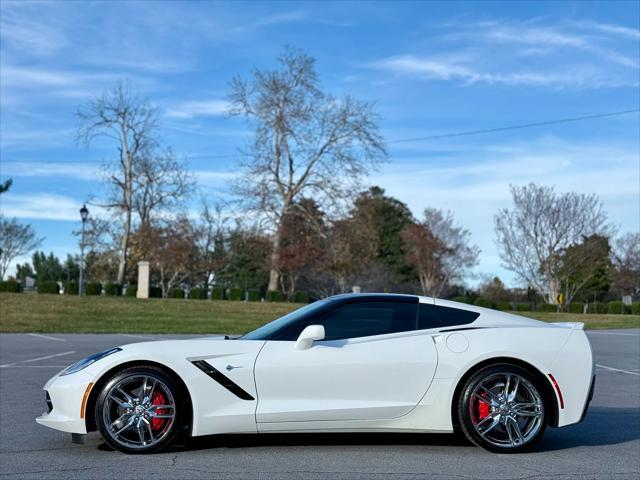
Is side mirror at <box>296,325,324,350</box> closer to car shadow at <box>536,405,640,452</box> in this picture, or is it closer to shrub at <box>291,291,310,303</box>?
car shadow at <box>536,405,640,452</box>

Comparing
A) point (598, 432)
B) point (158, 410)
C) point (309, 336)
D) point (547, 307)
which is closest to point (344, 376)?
point (309, 336)

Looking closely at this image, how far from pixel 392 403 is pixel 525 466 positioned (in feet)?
3.65

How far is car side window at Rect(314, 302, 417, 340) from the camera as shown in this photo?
6.64 meters

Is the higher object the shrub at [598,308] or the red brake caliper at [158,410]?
the shrub at [598,308]

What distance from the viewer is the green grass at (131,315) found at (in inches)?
1051

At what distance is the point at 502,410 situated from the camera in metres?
6.50

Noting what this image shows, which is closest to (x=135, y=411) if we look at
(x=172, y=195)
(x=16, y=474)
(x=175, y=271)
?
(x=16, y=474)

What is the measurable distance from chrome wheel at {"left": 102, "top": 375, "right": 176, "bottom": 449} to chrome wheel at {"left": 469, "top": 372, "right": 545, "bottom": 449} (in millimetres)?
2444

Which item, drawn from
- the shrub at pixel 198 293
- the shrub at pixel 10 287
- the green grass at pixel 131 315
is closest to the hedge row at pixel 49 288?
the shrub at pixel 10 287

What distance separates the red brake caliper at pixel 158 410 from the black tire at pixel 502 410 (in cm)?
237

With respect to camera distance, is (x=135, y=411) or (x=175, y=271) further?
(x=175, y=271)

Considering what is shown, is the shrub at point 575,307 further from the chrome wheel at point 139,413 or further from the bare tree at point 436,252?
the chrome wheel at point 139,413

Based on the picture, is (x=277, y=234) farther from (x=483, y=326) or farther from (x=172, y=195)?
(x=483, y=326)

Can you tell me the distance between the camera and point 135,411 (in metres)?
6.25
